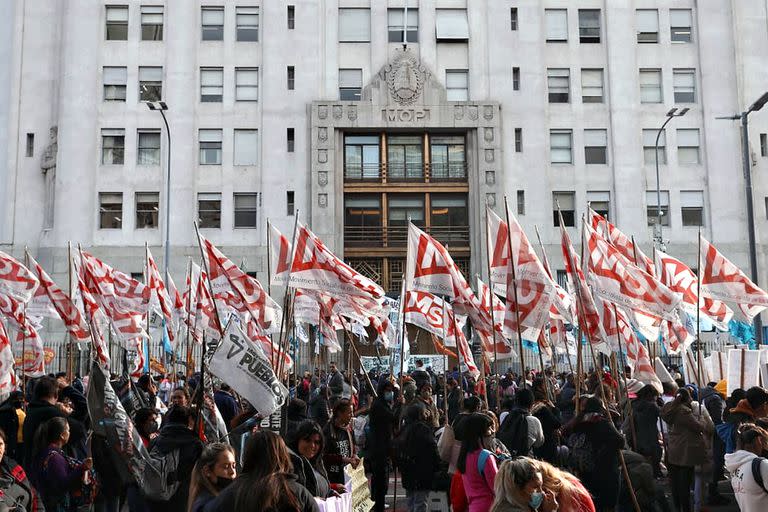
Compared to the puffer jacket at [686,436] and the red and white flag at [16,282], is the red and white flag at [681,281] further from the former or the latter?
the red and white flag at [16,282]

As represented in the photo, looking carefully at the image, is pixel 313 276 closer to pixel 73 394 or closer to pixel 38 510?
pixel 73 394

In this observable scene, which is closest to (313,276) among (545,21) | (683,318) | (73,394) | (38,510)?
(73,394)

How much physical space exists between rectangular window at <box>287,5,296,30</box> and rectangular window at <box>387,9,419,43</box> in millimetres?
4338

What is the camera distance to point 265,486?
483 cm

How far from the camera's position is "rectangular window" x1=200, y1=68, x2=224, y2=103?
40.7m

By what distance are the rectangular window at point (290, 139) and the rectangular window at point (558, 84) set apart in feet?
39.2

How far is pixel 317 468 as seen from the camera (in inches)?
290

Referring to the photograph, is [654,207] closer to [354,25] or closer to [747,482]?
[354,25]

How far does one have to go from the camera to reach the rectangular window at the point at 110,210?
39.7 m

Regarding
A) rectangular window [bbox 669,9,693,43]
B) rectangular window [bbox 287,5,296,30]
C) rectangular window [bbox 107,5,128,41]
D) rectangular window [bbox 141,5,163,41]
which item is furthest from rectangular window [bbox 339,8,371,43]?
rectangular window [bbox 669,9,693,43]

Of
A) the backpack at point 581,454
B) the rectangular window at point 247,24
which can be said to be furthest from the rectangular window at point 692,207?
the backpack at point 581,454

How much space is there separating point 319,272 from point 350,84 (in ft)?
89.2

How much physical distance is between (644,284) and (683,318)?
29.0 feet

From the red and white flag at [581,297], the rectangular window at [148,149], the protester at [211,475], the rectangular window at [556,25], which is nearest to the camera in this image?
the protester at [211,475]
